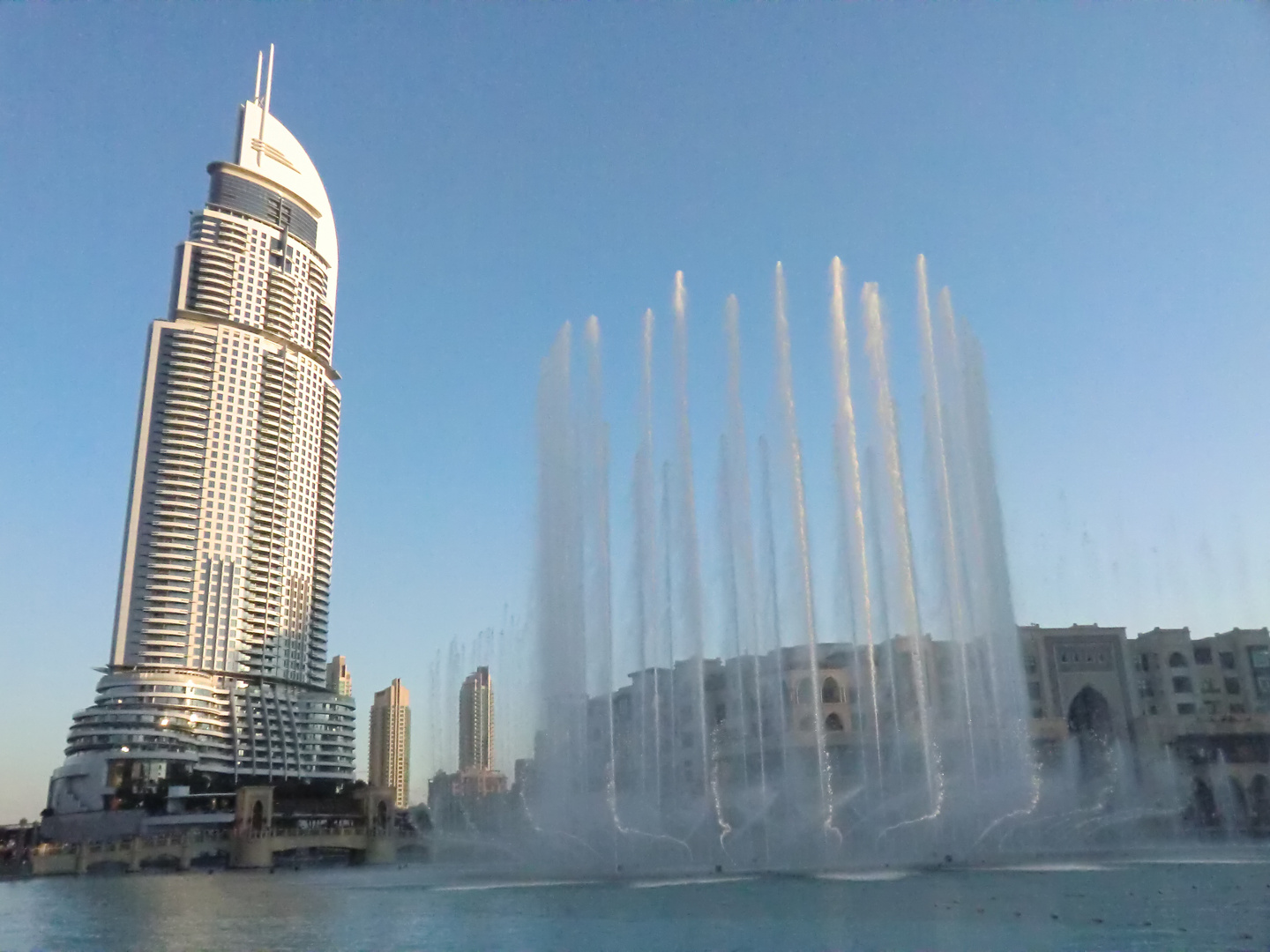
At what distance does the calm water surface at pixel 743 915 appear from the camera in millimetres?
17641

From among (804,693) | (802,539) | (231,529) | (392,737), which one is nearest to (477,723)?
(804,693)

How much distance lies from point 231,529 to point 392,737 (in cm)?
7124

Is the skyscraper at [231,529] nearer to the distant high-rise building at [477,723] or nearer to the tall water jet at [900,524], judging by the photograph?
the distant high-rise building at [477,723]

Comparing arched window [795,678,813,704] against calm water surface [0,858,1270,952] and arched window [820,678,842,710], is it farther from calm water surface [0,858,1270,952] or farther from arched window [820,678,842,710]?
calm water surface [0,858,1270,952]

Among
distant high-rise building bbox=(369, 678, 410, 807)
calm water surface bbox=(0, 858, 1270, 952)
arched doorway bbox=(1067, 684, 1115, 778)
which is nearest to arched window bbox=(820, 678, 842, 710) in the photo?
arched doorway bbox=(1067, 684, 1115, 778)

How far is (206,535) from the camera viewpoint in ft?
383

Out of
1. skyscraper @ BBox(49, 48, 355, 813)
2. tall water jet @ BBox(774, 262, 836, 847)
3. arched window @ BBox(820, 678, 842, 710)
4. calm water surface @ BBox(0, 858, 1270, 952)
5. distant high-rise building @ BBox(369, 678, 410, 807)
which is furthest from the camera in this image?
distant high-rise building @ BBox(369, 678, 410, 807)

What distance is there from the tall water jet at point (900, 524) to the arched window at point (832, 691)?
3181cm

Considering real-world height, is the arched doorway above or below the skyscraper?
below

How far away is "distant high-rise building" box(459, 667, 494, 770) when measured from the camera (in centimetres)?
6481

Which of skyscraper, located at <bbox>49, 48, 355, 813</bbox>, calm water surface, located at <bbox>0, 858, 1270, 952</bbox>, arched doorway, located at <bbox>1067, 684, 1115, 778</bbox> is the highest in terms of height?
skyscraper, located at <bbox>49, 48, 355, 813</bbox>

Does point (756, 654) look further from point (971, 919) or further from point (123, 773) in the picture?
point (123, 773)

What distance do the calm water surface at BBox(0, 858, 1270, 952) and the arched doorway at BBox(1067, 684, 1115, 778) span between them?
38.9 m

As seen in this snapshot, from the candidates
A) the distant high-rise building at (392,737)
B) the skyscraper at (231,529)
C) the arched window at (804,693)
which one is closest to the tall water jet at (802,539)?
the arched window at (804,693)
